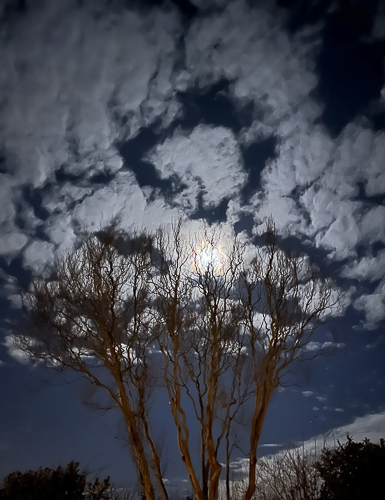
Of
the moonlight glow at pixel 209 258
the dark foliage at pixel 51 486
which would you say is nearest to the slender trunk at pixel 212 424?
the moonlight glow at pixel 209 258

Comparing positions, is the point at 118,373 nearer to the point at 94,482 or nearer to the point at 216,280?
the point at 216,280

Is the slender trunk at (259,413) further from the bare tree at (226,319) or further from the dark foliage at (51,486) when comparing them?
the dark foliage at (51,486)

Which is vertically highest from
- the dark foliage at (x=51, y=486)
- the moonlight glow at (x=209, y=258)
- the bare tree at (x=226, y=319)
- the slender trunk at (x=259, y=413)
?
the moonlight glow at (x=209, y=258)

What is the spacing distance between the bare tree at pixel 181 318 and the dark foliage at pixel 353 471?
1.74 meters

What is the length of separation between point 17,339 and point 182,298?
415cm

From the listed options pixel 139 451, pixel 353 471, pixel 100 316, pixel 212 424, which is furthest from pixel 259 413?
pixel 100 316

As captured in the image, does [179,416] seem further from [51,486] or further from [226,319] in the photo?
[51,486]

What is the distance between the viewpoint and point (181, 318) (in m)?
8.33

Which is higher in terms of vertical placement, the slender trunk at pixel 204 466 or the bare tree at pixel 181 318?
the bare tree at pixel 181 318

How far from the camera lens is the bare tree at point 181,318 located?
778cm

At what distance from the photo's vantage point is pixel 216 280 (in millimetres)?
8406

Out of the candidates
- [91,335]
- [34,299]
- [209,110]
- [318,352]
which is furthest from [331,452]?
[209,110]

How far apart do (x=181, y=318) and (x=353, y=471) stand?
4.67 metres

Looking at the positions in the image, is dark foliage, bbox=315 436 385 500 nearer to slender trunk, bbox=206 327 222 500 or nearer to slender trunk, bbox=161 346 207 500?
slender trunk, bbox=206 327 222 500
